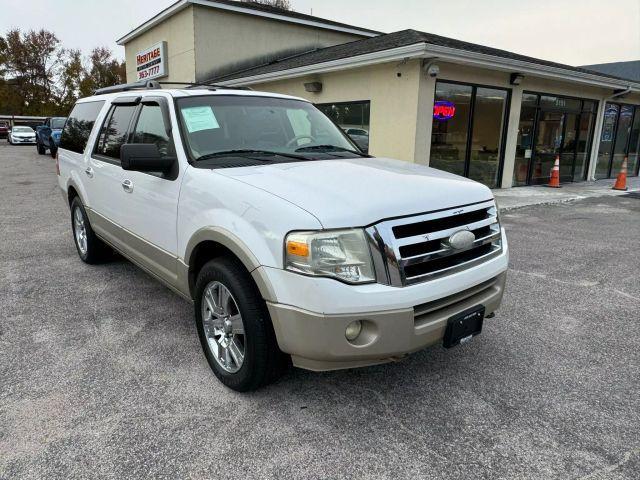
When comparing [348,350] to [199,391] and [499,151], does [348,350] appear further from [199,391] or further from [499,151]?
[499,151]

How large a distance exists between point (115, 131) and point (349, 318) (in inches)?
126

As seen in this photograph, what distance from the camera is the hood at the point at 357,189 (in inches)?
94.4

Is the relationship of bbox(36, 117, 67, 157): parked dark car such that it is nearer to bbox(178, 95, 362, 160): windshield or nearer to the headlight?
bbox(178, 95, 362, 160): windshield

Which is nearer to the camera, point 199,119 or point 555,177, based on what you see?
point 199,119

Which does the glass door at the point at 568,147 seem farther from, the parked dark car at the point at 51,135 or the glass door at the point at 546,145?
the parked dark car at the point at 51,135

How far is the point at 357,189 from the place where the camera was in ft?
8.63

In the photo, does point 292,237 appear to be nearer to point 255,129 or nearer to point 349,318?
point 349,318

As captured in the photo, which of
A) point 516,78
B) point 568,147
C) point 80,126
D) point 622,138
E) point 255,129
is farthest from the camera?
point 622,138

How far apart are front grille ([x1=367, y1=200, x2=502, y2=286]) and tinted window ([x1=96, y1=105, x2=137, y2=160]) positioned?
9.15 feet

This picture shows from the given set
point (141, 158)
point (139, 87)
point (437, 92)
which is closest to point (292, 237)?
point (141, 158)

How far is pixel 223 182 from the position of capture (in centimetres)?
281

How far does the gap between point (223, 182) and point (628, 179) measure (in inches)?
698

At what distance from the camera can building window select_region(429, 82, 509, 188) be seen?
1059 centimetres

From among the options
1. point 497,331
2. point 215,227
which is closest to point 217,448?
point 215,227
